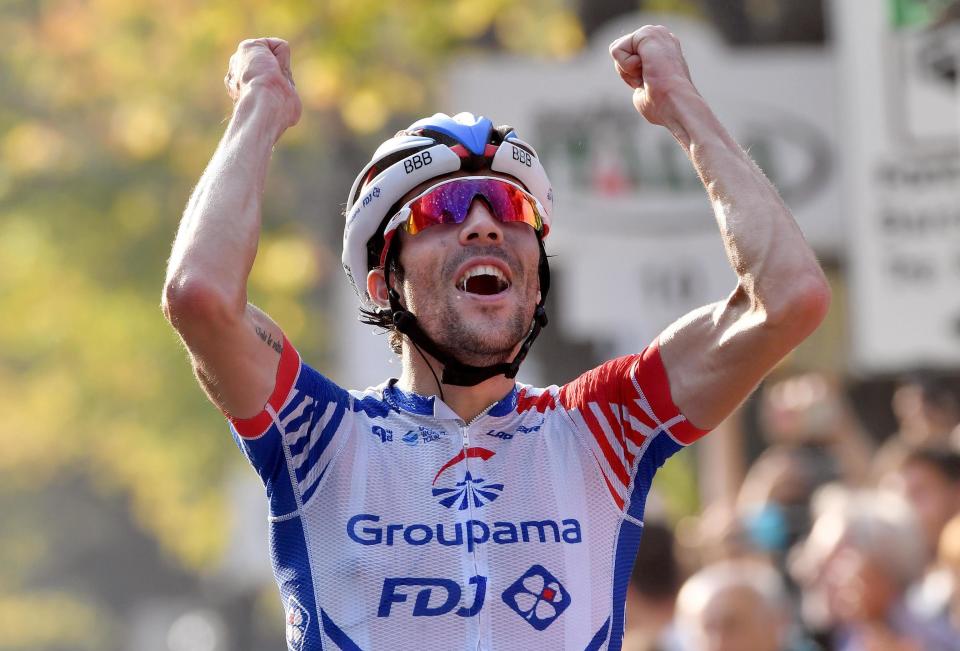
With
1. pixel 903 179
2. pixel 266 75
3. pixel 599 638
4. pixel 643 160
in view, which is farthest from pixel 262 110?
pixel 643 160

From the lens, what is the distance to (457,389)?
427 cm

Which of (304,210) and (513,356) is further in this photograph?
(304,210)

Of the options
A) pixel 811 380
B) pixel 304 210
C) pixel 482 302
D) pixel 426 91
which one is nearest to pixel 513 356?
pixel 482 302

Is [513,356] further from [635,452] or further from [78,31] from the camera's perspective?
[78,31]

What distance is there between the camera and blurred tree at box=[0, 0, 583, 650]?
14.8 metres

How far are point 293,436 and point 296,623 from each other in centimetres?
40

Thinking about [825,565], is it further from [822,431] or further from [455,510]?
[455,510]

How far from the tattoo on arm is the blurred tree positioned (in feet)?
33.0

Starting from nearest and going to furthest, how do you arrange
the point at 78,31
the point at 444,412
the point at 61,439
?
the point at 444,412 → the point at 78,31 → the point at 61,439

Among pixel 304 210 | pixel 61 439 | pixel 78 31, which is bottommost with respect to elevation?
pixel 61 439

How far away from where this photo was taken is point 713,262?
10484 millimetres

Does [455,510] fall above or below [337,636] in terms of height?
above

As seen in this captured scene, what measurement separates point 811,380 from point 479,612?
18.6ft

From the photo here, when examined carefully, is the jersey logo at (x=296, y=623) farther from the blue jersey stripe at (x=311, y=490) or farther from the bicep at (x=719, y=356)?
the bicep at (x=719, y=356)
